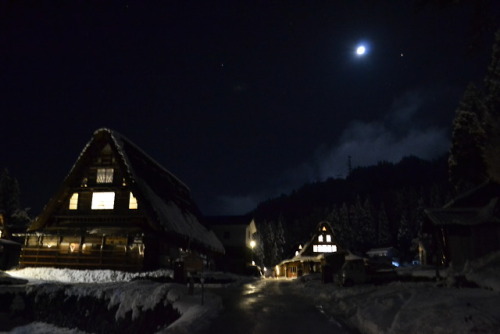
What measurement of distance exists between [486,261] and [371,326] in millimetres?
7607

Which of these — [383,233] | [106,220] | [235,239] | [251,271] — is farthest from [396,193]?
[106,220]

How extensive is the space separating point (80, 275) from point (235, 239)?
82.8ft

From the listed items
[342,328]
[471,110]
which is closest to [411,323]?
[342,328]

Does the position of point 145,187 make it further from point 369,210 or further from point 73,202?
point 369,210

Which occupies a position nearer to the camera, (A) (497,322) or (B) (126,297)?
(A) (497,322)

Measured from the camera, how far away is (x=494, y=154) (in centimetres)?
1173

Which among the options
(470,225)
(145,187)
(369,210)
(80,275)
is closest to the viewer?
(80,275)

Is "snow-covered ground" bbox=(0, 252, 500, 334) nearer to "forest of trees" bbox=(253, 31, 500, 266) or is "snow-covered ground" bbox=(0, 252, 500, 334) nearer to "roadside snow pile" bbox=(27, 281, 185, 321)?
"roadside snow pile" bbox=(27, 281, 185, 321)

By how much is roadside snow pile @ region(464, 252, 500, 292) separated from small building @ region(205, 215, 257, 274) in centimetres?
3506

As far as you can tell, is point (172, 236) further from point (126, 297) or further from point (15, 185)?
point (15, 185)

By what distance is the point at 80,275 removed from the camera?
81.4 feet

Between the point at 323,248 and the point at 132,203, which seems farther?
the point at 323,248

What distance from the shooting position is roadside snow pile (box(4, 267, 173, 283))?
961 inches

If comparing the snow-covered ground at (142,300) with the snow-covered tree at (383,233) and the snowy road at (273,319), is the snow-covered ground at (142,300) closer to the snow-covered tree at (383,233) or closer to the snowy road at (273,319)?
the snowy road at (273,319)
